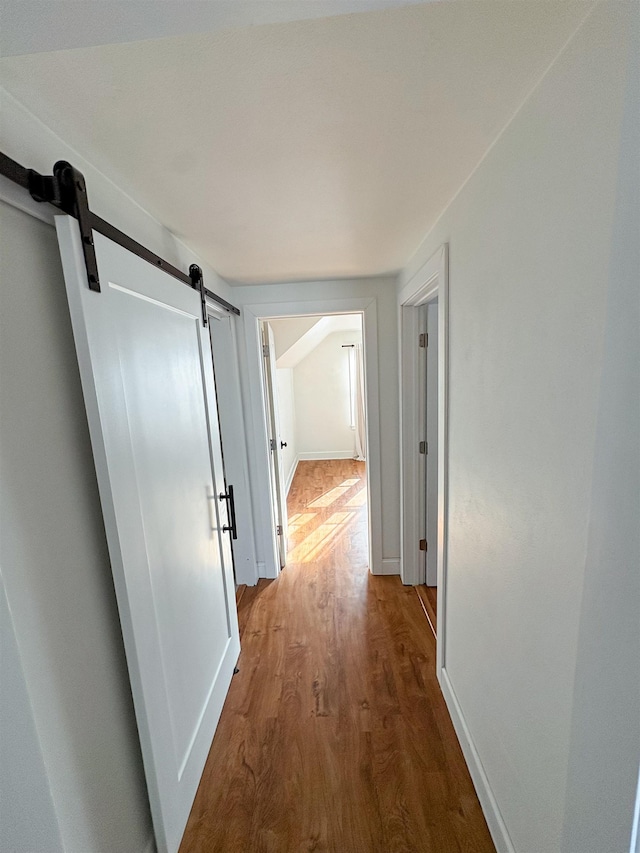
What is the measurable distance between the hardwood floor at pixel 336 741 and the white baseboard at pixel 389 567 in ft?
0.56

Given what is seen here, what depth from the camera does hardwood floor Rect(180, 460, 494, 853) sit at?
3.97 feet

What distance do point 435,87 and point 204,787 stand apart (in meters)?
2.28

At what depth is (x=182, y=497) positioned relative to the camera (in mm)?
1315

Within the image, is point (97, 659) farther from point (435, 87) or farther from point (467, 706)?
point (435, 87)

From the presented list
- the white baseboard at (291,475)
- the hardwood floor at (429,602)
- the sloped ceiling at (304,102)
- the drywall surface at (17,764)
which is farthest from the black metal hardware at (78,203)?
the white baseboard at (291,475)

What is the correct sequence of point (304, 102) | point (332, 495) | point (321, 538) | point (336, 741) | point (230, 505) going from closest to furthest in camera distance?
point (304, 102), point (336, 741), point (230, 505), point (321, 538), point (332, 495)

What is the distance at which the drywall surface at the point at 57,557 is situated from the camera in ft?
2.29

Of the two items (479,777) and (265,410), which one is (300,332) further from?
(479,777)

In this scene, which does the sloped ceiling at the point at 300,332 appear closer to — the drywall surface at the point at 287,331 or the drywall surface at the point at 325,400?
the drywall surface at the point at 287,331

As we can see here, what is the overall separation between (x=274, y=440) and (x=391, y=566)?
131 cm

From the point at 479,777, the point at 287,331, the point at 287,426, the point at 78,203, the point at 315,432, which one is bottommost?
the point at 479,777

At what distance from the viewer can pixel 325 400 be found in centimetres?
641

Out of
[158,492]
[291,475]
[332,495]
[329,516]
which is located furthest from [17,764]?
[291,475]

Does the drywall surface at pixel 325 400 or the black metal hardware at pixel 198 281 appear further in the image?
the drywall surface at pixel 325 400
